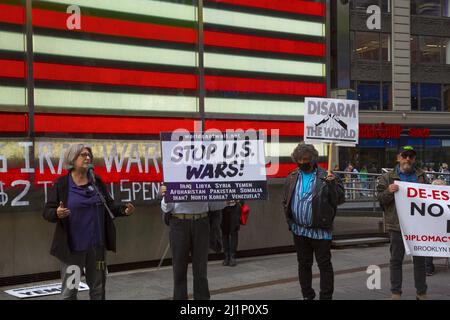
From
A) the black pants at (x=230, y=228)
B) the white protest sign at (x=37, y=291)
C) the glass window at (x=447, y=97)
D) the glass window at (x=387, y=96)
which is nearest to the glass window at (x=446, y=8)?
the glass window at (x=447, y=97)

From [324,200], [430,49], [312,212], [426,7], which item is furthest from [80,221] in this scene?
[426,7]

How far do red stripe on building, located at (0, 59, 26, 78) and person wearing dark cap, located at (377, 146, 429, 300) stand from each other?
15.5 ft

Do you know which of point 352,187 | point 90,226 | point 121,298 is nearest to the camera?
point 90,226

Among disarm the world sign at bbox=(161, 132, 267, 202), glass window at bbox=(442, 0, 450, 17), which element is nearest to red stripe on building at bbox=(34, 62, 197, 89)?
disarm the world sign at bbox=(161, 132, 267, 202)

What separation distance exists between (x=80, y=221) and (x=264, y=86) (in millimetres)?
5379

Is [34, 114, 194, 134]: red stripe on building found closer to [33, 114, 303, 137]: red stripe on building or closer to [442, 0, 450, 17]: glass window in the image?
[33, 114, 303, 137]: red stripe on building

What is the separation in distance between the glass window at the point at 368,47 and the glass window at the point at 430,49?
3002 mm

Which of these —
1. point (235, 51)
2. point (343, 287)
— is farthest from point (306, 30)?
point (343, 287)

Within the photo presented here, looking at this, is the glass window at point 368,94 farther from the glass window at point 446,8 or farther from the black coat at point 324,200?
the black coat at point 324,200

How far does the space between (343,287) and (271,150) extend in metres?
3.14

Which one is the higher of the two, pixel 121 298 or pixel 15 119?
pixel 15 119

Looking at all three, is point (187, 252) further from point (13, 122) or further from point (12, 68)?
point (12, 68)

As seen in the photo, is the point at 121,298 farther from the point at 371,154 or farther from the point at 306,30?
the point at 371,154

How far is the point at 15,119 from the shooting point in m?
7.22
